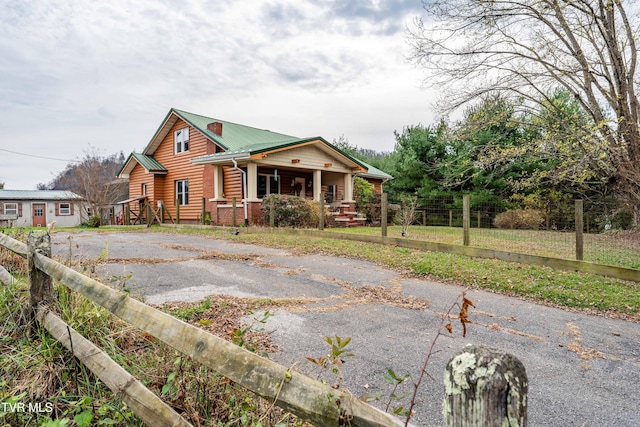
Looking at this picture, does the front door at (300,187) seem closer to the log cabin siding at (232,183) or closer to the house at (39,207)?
the log cabin siding at (232,183)

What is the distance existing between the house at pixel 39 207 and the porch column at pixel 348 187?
91.2ft

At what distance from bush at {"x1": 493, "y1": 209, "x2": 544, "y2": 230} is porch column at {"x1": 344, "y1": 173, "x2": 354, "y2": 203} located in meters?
11.4

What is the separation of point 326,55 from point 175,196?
11.9 meters

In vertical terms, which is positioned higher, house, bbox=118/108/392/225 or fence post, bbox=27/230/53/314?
house, bbox=118/108/392/225

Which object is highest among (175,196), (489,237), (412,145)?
(412,145)

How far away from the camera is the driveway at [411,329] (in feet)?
8.73

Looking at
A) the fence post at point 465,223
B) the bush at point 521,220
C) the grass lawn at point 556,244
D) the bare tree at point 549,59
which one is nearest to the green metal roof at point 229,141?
the bare tree at point 549,59

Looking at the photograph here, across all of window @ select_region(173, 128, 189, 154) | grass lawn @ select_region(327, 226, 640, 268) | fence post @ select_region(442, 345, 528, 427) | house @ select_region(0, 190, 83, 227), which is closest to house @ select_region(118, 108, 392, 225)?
window @ select_region(173, 128, 189, 154)

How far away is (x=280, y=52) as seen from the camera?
18.9 metres

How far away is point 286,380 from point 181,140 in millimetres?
21406

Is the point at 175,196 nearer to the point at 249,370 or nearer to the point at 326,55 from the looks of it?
the point at 326,55

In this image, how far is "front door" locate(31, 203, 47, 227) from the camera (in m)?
35.0

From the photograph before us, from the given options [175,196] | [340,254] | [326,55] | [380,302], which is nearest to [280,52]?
[326,55]

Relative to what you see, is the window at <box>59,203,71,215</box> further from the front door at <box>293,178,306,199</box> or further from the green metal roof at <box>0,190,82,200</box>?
the front door at <box>293,178,306,199</box>
